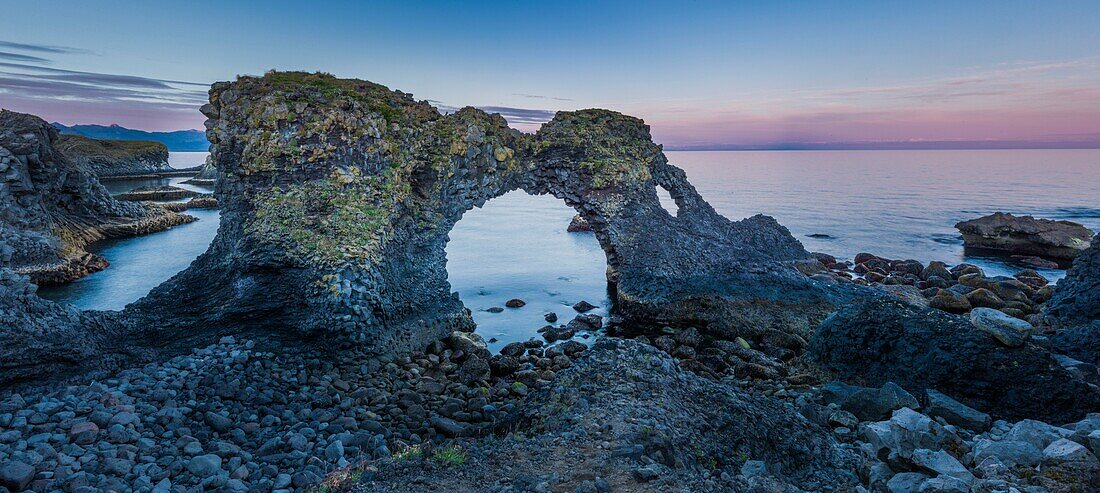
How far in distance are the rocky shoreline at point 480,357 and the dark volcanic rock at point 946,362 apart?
2.4 inches

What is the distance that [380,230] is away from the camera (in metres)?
18.7

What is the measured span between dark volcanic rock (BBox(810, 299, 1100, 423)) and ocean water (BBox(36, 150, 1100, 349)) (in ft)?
37.5

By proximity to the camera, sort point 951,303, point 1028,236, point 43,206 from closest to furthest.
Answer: point 951,303
point 43,206
point 1028,236

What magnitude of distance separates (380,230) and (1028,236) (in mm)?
44072

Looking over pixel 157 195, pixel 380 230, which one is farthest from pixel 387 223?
pixel 157 195

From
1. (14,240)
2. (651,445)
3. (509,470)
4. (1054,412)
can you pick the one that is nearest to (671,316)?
(1054,412)

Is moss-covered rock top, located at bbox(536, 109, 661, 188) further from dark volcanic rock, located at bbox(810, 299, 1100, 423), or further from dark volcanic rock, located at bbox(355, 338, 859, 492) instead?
dark volcanic rock, located at bbox(355, 338, 859, 492)

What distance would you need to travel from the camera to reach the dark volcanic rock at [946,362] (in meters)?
13.7

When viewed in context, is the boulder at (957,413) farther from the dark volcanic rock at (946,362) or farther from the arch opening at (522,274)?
the arch opening at (522,274)

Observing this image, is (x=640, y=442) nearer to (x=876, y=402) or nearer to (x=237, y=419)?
(x=876, y=402)

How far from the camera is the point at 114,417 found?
35.7 feet

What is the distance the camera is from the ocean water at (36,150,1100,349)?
2912 cm

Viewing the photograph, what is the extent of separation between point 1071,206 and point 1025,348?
7330 centimetres

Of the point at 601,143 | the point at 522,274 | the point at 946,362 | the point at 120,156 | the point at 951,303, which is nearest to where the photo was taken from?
the point at 946,362
